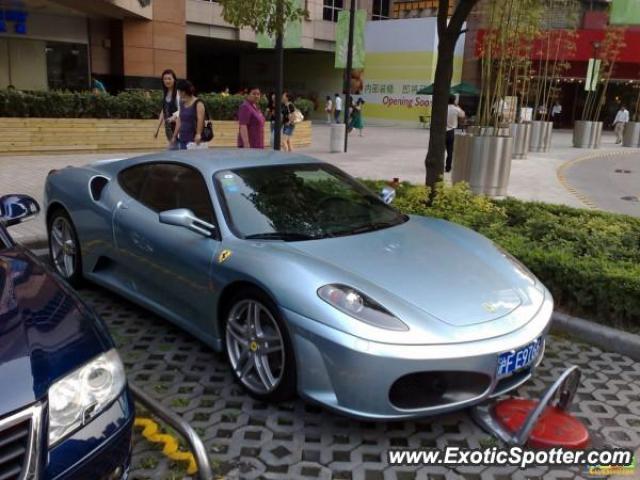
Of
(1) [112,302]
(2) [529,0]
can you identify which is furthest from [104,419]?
(2) [529,0]

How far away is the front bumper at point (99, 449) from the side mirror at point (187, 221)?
1.47 m

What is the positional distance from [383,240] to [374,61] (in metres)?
34.2

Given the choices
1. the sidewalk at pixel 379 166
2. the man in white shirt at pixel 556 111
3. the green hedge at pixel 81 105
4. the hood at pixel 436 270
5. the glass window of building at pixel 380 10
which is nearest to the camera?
the hood at pixel 436 270

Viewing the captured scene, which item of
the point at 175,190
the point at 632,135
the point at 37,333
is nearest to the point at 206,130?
the point at 175,190

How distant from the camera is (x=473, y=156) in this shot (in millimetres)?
10234

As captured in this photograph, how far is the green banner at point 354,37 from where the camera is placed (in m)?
21.0

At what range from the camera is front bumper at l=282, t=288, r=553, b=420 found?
2811 mm

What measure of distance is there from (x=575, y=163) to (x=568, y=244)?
13.5 m

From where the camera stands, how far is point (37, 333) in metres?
2.18

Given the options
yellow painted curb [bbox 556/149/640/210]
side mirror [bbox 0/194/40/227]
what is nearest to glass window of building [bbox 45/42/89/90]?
yellow painted curb [bbox 556/149/640/210]

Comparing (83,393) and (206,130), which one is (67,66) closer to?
(206,130)

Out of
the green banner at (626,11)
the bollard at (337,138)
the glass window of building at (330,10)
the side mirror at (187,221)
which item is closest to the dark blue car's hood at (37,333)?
the side mirror at (187,221)

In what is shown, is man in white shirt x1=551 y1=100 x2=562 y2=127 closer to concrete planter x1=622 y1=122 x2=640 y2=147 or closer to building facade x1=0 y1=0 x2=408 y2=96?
concrete planter x1=622 y1=122 x2=640 y2=147

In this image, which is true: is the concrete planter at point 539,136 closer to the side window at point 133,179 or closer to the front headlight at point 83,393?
the side window at point 133,179
